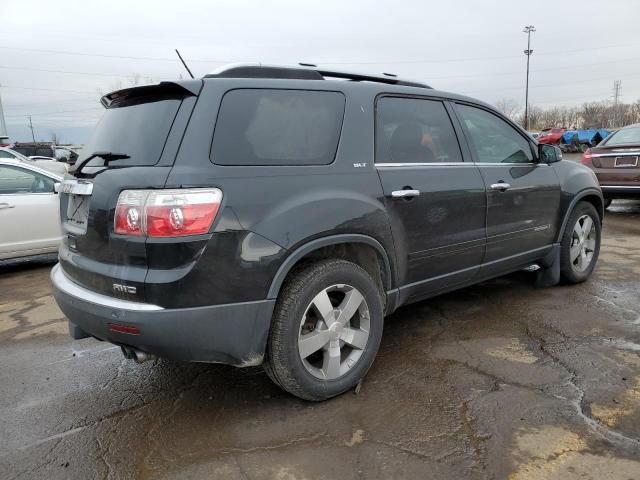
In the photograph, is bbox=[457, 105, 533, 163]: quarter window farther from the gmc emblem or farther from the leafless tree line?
the leafless tree line

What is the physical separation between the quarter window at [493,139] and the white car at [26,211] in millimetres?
5088

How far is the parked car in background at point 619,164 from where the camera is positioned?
8492 mm

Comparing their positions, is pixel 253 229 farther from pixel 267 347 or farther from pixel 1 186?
pixel 1 186

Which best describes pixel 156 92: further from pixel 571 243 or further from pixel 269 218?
pixel 571 243

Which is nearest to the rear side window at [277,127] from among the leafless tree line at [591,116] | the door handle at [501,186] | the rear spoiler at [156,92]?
the rear spoiler at [156,92]

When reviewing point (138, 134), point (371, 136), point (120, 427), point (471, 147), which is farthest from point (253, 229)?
point (471, 147)

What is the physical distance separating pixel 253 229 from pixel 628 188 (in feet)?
27.2

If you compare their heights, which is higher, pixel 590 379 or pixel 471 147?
pixel 471 147

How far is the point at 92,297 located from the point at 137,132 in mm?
915

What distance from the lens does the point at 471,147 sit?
12.4 feet

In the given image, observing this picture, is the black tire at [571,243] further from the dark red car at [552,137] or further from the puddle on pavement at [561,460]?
the dark red car at [552,137]

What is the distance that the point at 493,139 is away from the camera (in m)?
4.07

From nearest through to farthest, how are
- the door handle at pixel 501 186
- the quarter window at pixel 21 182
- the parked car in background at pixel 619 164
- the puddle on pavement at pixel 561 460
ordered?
1. the puddle on pavement at pixel 561 460
2. the door handle at pixel 501 186
3. the quarter window at pixel 21 182
4. the parked car in background at pixel 619 164

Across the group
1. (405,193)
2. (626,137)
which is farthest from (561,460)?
(626,137)
